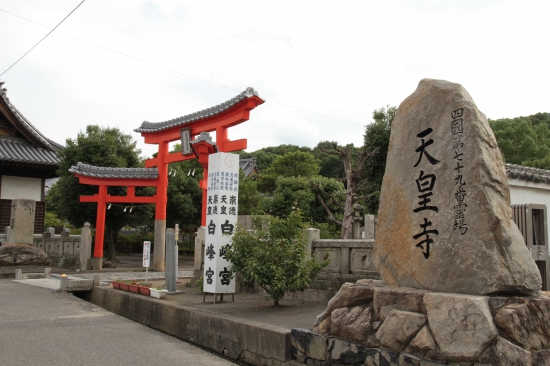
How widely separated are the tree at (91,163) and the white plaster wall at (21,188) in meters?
1.04

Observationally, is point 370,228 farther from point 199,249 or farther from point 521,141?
point 521,141

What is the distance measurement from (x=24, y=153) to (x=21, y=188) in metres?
1.77

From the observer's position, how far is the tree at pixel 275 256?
A: 8609 mm

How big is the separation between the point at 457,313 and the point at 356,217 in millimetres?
11580

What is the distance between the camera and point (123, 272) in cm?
1984

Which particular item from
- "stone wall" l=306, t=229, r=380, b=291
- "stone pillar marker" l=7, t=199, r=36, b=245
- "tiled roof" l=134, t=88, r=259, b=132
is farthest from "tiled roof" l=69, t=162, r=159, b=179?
"stone wall" l=306, t=229, r=380, b=291

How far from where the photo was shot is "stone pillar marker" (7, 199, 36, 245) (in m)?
20.0

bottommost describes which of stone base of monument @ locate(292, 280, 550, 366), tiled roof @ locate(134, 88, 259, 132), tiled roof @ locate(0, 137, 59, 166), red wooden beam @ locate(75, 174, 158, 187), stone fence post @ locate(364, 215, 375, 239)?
stone base of monument @ locate(292, 280, 550, 366)

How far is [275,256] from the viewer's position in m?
8.78

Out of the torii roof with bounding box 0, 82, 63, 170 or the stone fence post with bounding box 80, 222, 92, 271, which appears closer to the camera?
the stone fence post with bounding box 80, 222, 92, 271

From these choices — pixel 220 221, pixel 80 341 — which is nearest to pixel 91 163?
pixel 220 221

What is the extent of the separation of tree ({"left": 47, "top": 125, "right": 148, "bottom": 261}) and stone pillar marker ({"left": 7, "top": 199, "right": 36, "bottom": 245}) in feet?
8.30

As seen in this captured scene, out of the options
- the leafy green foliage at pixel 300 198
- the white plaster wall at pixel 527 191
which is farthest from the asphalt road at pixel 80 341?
the leafy green foliage at pixel 300 198

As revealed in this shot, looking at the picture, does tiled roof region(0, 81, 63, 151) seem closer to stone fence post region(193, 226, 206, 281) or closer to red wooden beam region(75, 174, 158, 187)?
red wooden beam region(75, 174, 158, 187)
